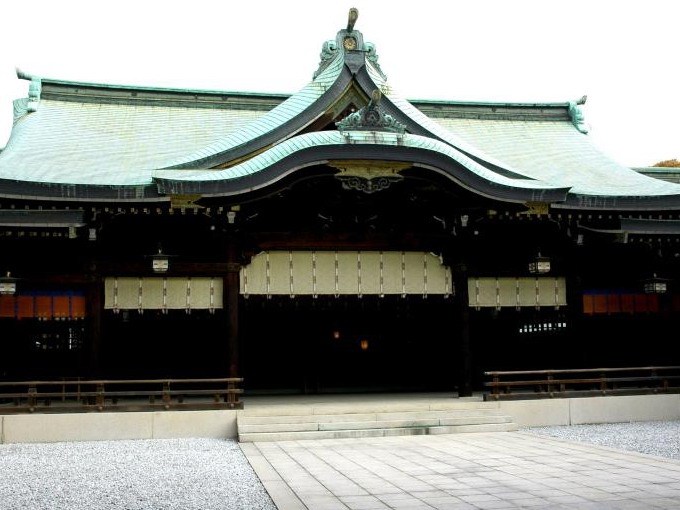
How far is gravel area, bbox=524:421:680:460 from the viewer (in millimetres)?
12023

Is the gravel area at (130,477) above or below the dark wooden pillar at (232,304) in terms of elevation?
below

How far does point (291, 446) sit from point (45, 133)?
10.9 metres

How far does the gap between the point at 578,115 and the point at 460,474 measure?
1616cm

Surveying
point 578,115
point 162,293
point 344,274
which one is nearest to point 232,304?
point 162,293

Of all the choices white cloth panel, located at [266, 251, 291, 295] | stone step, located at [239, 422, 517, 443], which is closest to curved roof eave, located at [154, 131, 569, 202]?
white cloth panel, located at [266, 251, 291, 295]

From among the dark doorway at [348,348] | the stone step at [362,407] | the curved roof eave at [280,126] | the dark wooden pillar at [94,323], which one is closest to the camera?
the stone step at [362,407]

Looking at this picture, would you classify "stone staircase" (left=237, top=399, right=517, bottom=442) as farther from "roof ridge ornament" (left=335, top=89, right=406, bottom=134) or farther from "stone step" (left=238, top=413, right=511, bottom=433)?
"roof ridge ornament" (left=335, top=89, right=406, bottom=134)

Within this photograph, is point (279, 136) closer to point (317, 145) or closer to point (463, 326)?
point (317, 145)

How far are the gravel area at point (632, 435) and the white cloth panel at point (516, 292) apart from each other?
299 centimetres

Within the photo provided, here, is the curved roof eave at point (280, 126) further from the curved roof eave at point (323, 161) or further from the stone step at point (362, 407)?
the stone step at point (362, 407)

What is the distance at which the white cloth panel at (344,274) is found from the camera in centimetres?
1592

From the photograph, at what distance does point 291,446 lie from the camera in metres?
12.8

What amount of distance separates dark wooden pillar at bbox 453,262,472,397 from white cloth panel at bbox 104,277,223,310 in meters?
5.17

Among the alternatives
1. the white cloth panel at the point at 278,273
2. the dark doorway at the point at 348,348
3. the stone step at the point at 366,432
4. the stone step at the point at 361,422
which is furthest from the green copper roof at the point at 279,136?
the stone step at the point at 366,432
